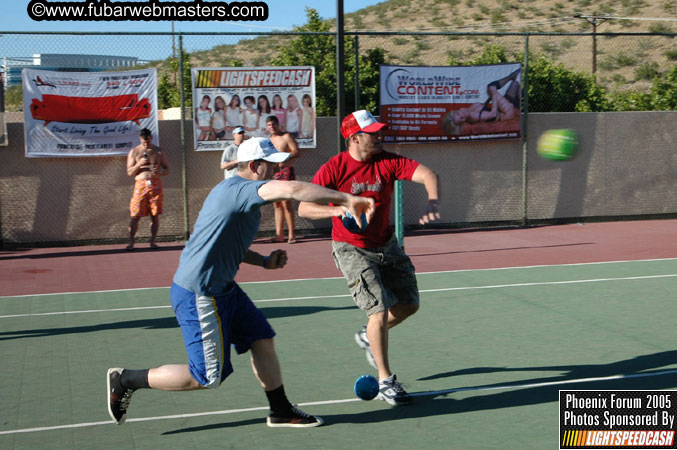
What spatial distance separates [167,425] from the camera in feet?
18.8

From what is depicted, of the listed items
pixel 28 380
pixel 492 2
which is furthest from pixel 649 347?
pixel 492 2

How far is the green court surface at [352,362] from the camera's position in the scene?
18.2ft

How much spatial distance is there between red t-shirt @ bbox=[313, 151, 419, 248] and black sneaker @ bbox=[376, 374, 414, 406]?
101cm

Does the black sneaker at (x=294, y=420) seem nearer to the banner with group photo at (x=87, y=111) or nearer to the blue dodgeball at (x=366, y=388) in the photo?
the blue dodgeball at (x=366, y=388)

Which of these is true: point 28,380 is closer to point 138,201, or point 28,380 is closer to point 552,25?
point 138,201

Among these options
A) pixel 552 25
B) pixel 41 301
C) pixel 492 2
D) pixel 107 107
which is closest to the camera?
pixel 41 301

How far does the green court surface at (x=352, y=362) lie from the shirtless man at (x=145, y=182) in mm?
3760

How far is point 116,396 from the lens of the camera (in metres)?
5.49

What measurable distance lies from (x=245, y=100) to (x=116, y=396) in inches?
402

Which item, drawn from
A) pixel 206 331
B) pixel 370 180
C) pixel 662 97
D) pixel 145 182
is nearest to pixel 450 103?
pixel 145 182

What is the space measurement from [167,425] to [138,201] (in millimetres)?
9004

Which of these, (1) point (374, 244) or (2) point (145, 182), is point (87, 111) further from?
(1) point (374, 244)

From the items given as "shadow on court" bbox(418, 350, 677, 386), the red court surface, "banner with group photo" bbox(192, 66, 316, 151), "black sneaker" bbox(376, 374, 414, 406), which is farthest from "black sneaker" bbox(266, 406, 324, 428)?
"banner with group photo" bbox(192, 66, 316, 151)

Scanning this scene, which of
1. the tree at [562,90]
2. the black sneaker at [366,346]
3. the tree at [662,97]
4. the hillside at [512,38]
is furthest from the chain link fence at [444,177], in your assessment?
the hillside at [512,38]
